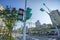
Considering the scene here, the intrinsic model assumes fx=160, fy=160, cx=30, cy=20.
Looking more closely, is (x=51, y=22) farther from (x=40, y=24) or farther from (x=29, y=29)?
(x=29, y=29)

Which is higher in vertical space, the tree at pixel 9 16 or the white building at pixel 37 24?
the tree at pixel 9 16

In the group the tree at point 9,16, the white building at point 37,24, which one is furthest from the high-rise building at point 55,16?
the tree at point 9,16

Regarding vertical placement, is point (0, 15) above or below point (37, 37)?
above

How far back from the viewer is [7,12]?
12.8 ft

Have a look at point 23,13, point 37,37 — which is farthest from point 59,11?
point 23,13

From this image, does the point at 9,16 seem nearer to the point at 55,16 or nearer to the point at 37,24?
the point at 37,24

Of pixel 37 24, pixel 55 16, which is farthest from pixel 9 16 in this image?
pixel 55 16

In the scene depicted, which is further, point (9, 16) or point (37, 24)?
point (37, 24)

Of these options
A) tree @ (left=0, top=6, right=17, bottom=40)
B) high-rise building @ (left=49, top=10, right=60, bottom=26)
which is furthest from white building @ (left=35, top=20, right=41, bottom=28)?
tree @ (left=0, top=6, right=17, bottom=40)

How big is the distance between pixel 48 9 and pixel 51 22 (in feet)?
1.38

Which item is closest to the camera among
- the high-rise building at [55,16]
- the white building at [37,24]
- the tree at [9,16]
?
the tree at [9,16]

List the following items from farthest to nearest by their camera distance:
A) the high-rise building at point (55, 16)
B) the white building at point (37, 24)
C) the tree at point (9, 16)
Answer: the white building at point (37, 24) < the high-rise building at point (55, 16) < the tree at point (9, 16)

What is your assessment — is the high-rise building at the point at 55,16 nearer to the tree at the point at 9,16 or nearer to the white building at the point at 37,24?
the white building at the point at 37,24

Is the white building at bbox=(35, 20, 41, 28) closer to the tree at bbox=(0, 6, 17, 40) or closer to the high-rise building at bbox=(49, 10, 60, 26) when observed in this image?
the high-rise building at bbox=(49, 10, 60, 26)
